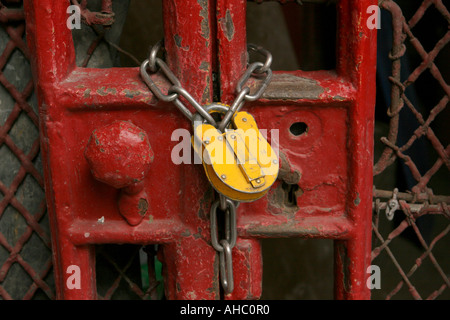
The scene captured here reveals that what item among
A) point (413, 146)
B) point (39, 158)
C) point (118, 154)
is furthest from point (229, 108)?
point (413, 146)

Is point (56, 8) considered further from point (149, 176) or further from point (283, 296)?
point (283, 296)

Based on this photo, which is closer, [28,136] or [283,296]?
[28,136]

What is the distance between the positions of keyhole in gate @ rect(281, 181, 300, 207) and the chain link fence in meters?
0.24

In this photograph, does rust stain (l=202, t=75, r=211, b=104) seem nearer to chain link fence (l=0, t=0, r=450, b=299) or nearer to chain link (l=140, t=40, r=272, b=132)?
chain link (l=140, t=40, r=272, b=132)

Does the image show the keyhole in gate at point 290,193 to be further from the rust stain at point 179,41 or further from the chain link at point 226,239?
the rust stain at point 179,41

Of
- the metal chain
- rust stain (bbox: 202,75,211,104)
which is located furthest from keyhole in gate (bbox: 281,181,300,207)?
rust stain (bbox: 202,75,211,104)

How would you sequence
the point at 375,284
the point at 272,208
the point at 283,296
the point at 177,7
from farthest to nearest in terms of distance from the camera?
the point at 283,296, the point at 375,284, the point at 272,208, the point at 177,7

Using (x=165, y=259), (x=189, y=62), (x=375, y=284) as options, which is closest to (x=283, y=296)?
(x=375, y=284)

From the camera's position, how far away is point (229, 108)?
28.6 inches

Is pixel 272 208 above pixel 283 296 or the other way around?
above

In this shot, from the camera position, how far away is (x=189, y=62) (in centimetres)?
76

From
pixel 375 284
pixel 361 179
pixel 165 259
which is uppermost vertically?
pixel 361 179

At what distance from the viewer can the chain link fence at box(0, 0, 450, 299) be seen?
0.91m

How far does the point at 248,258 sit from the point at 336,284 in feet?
0.63
